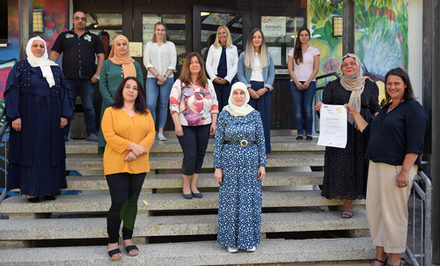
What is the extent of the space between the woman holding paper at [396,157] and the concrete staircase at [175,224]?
0.51 metres

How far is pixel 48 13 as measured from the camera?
7.17 metres

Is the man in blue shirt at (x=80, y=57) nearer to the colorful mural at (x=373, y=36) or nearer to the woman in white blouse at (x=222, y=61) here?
the woman in white blouse at (x=222, y=61)

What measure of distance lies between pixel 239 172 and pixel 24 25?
136 inches

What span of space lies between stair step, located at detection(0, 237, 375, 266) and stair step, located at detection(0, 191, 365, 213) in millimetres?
556

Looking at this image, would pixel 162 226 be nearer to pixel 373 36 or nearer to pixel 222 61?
pixel 222 61

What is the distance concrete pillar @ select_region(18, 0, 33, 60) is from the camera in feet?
16.1

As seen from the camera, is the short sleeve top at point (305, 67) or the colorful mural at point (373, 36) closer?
the short sleeve top at point (305, 67)

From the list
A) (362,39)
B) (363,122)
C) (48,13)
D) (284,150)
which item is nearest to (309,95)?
(284,150)

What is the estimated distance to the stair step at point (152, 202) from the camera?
4.42 meters

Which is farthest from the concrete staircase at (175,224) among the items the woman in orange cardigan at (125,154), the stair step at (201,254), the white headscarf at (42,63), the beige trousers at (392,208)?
the white headscarf at (42,63)

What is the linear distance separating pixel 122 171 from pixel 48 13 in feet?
16.4

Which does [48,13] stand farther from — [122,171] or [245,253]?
[245,253]

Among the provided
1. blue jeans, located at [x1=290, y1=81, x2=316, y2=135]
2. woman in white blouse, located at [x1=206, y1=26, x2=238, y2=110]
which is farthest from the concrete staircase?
woman in white blouse, located at [x1=206, y1=26, x2=238, y2=110]

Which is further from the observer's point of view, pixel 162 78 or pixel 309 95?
pixel 309 95
